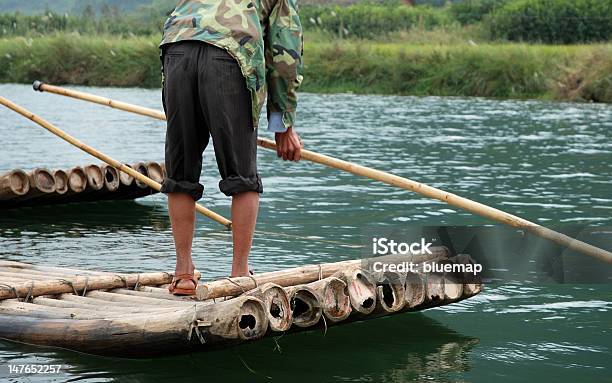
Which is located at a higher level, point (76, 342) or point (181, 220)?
point (181, 220)

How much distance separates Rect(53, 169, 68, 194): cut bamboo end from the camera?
9.34m

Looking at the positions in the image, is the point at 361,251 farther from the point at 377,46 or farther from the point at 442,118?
the point at 377,46

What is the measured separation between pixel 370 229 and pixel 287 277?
346 cm

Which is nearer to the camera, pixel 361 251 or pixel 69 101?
pixel 361 251

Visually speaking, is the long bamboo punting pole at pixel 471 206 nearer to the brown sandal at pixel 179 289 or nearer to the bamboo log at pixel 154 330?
the brown sandal at pixel 179 289

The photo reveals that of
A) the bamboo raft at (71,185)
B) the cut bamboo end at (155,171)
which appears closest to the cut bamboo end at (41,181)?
the bamboo raft at (71,185)

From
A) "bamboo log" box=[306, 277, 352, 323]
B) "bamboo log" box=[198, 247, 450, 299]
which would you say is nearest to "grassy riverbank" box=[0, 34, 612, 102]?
"bamboo log" box=[198, 247, 450, 299]

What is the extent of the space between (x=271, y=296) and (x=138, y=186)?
18.3 ft

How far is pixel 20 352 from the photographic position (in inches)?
198

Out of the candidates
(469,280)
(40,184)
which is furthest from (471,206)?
(40,184)

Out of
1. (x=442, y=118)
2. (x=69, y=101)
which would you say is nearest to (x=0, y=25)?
(x=69, y=101)

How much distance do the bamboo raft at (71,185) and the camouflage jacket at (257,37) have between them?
14.1 feet

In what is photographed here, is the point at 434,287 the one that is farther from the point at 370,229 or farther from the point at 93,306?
the point at 370,229

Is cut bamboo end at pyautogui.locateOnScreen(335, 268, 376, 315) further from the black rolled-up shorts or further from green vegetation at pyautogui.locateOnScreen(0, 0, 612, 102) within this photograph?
green vegetation at pyautogui.locateOnScreen(0, 0, 612, 102)
